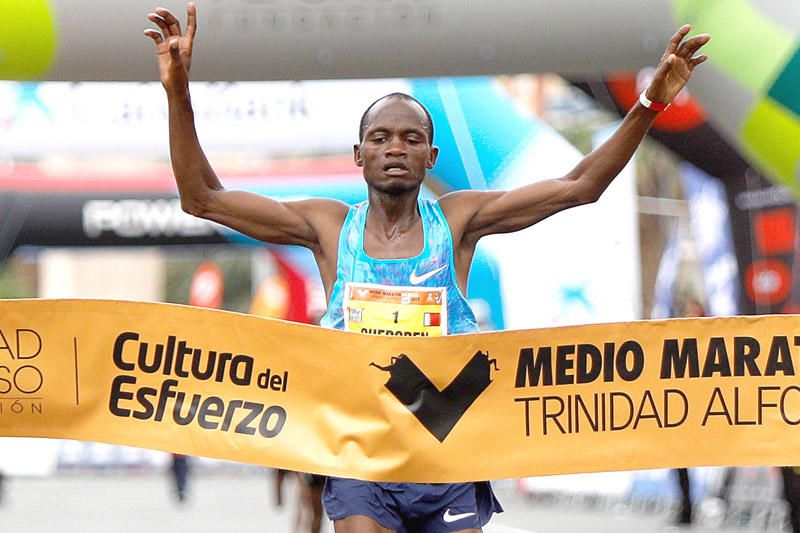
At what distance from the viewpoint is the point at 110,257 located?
4847cm

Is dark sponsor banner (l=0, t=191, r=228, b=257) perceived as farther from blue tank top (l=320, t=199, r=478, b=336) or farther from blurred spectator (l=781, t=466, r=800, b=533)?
blue tank top (l=320, t=199, r=478, b=336)

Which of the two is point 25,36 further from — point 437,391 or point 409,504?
point 409,504

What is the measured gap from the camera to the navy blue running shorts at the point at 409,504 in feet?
11.8

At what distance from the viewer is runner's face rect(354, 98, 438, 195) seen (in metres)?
3.64

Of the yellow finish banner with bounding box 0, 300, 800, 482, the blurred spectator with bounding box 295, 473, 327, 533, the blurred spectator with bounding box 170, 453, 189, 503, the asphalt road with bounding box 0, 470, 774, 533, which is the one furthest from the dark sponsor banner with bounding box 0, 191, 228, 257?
the yellow finish banner with bounding box 0, 300, 800, 482

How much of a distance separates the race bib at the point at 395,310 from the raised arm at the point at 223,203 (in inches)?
7.7

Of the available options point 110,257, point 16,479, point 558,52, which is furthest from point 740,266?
point 110,257

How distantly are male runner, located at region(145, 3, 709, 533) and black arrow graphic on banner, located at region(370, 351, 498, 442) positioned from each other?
0.11m

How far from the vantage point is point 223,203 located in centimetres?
383

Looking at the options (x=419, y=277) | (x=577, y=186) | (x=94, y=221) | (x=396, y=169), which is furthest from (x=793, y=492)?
(x=94, y=221)

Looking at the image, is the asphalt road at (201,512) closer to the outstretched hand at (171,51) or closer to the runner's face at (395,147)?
the runner's face at (395,147)

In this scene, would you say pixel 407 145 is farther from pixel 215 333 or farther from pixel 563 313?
pixel 563 313

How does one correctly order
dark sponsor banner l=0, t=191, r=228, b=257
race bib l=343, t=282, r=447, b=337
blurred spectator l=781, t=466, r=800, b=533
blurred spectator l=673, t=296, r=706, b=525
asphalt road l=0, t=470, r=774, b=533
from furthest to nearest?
dark sponsor banner l=0, t=191, r=228, b=257 → asphalt road l=0, t=470, r=774, b=533 → blurred spectator l=673, t=296, r=706, b=525 → blurred spectator l=781, t=466, r=800, b=533 → race bib l=343, t=282, r=447, b=337

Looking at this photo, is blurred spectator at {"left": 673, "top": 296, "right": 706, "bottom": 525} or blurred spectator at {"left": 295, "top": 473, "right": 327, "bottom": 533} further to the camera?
blurred spectator at {"left": 673, "top": 296, "right": 706, "bottom": 525}
